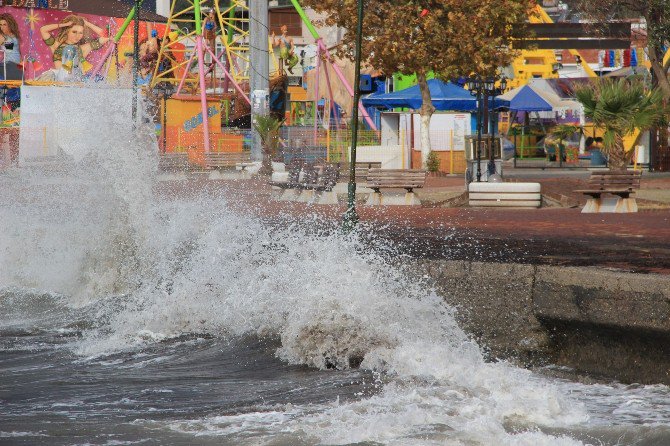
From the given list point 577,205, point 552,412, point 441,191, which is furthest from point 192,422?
point 441,191

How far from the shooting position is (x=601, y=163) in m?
35.8

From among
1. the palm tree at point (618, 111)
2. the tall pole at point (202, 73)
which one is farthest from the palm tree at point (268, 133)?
the palm tree at point (618, 111)

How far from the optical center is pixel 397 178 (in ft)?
72.5

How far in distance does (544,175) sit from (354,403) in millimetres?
24044

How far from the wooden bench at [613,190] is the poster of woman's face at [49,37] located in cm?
4782

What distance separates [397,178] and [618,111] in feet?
13.7

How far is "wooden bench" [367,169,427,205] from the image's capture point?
21891mm

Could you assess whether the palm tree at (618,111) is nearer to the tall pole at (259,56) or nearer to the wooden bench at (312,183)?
the wooden bench at (312,183)

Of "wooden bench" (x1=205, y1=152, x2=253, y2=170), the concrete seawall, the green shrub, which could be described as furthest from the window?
the concrete seawall

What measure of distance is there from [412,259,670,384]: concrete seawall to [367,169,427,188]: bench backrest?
10.7 meters

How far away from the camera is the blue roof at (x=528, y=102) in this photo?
38906mm

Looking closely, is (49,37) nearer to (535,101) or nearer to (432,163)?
(535,101)

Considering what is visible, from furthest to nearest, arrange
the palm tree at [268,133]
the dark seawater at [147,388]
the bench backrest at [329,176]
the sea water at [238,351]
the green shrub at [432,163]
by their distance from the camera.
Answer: the palm tree at [268,133] < the green shrub at [432,163] < the bench backrest at [329,176] < the sea water at [238,351] < the dark seawater at [147,388]

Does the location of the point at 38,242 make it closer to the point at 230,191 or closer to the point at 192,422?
the point at 192,422
